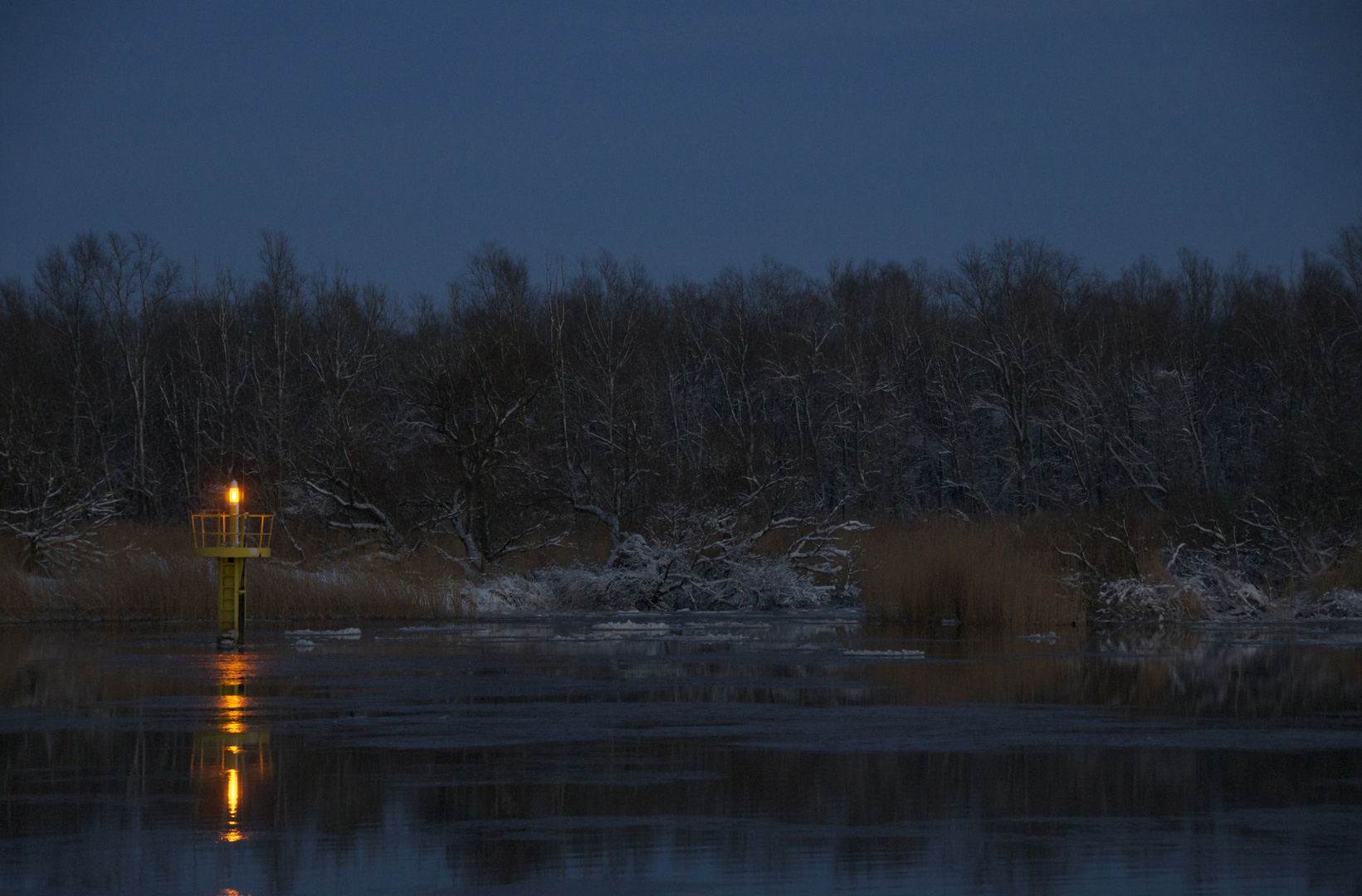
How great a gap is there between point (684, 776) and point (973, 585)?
18741 millimetres

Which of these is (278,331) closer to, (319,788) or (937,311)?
(937,311)

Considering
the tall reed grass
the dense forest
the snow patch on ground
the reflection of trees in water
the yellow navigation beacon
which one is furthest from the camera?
the dense forest

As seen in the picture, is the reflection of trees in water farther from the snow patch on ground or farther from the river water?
the snow patch on ground

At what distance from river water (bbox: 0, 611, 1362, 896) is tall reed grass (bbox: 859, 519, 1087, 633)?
6.35 m

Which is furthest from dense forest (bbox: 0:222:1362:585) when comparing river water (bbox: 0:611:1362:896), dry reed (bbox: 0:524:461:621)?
river water (bbox: 0:611:1362:896)

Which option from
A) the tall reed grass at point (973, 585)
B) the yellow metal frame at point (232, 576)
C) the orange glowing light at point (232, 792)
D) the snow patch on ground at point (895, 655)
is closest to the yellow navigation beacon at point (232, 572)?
the yellow metal frame at point (232, 576)

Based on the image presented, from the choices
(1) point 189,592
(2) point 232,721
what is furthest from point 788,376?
(2) point 232,721

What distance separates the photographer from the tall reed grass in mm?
29172

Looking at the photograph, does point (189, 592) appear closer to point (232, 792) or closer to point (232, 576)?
point (232, 576)

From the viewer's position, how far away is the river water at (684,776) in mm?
8641

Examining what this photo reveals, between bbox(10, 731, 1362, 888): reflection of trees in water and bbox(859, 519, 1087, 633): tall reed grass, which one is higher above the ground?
bbox(859, 519, 1087, 633): tall reed grass

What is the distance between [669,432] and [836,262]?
15269 millimetres

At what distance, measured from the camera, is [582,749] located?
13.3m

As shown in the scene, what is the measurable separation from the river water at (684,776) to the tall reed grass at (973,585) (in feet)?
20.8
